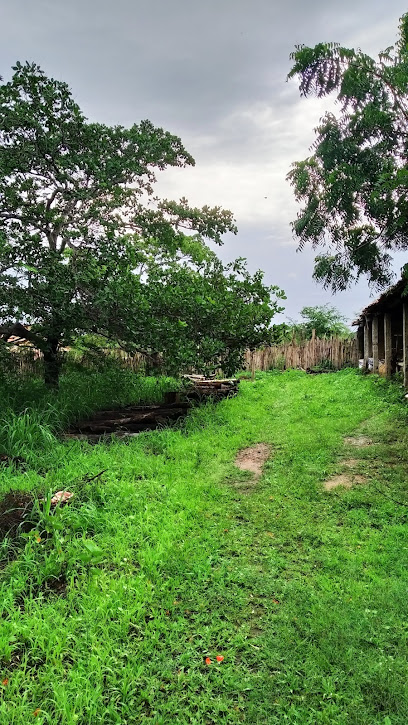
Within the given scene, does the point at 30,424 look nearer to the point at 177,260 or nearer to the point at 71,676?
the point at 71,676

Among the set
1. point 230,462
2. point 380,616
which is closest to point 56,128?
point 230,462

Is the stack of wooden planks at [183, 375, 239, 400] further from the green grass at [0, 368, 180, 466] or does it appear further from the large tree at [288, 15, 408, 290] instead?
the large tree at [288, 15, 408, 290]

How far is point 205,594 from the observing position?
3547 mm

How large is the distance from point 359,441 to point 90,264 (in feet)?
Result: 18.6

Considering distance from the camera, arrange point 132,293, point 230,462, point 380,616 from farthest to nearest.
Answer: point 132,293
point 230,462
point 380,616

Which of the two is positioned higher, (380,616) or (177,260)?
(177,260)

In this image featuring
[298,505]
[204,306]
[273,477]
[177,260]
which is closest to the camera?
[298,505]

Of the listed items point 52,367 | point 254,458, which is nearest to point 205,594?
point 254,458

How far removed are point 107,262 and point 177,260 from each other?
17.3ft

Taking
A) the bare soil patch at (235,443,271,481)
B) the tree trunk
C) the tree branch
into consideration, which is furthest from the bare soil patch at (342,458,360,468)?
the tree branch

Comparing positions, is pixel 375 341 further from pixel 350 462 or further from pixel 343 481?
pixel 343 481

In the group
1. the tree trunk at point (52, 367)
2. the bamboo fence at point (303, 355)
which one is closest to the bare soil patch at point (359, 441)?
the tree trunk at point (52, 367)

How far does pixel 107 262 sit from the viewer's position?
7988mm

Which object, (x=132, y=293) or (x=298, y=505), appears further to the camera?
(x=132, y=293)
